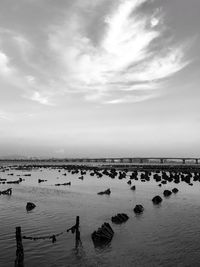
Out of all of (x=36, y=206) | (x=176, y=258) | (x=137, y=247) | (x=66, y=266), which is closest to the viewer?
(x=66, y=266)

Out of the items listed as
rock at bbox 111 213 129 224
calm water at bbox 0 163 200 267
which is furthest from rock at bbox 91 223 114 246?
rock at bbox 111 213 129 224

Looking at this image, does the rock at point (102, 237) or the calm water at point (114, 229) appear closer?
the calm water at point (114, 229)

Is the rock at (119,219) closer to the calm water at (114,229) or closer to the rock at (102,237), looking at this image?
the calm water at (114,229)

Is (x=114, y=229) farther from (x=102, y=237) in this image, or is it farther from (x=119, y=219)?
(x=102, y=237)

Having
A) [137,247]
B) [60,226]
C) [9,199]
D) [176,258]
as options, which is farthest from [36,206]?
[176,258]

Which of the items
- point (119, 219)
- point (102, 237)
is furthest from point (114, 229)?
point (102, 237)

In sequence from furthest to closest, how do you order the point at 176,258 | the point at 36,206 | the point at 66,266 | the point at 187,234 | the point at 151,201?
the point at 151,201
the point at 36,206
the point at 187,234
the point at 176,258
the point at 66,266

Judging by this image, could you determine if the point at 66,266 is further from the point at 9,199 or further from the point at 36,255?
the point at 9,199

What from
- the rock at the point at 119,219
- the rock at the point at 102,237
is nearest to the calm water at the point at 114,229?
the rock at the point at 102,237

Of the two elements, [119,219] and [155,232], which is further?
[119,219]

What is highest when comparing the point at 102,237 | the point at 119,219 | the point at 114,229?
the point at 119,219

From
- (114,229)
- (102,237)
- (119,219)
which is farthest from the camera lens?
(119,219)
